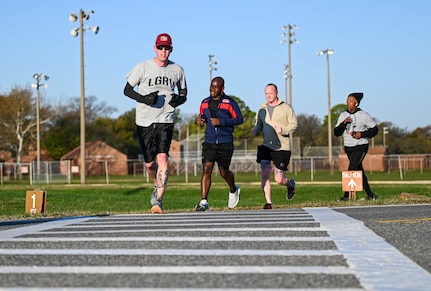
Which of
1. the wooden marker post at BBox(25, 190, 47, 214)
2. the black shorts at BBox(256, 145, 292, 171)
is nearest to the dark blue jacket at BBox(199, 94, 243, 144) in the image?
the black shorts at BBox(256, 145, 292, 171)

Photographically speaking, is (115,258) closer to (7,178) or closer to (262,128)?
(262,128)

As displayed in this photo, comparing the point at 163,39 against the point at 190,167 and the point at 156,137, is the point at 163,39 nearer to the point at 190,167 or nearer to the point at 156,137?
the point at 156,137

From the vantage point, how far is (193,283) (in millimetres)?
3844

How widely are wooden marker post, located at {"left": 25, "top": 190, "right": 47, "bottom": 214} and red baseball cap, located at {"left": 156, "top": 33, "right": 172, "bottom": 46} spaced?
316 centimetres

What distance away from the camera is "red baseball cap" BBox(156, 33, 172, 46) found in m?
10.3

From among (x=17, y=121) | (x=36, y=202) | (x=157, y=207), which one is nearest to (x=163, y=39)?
(x=157, y=207)

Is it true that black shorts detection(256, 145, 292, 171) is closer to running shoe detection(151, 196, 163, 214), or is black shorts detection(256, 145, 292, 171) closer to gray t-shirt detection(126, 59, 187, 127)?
gray t-shirt detection(126, 59, 187, 127)

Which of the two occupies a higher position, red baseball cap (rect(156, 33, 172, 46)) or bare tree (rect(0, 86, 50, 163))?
bare tree (rect(0, 86, 50, 163))

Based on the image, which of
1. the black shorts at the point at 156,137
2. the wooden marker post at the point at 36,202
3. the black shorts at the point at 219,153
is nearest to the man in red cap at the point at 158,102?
the black shorts at the point at 156,137

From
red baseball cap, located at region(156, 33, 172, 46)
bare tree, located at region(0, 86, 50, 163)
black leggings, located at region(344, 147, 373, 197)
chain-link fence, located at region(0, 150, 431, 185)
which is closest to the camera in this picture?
red baseball cap, located at region(156, 33, 172, 46)

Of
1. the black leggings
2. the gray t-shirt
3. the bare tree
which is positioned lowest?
the black leggings

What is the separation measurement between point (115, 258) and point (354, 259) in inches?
55.2

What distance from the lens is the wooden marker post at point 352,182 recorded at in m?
12.9

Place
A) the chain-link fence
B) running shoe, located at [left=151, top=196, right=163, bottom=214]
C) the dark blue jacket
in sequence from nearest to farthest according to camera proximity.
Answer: running shoe, located at [left=151, top=196, right=163, bottom=214] < the dark blue jacket < the chain-link fence
